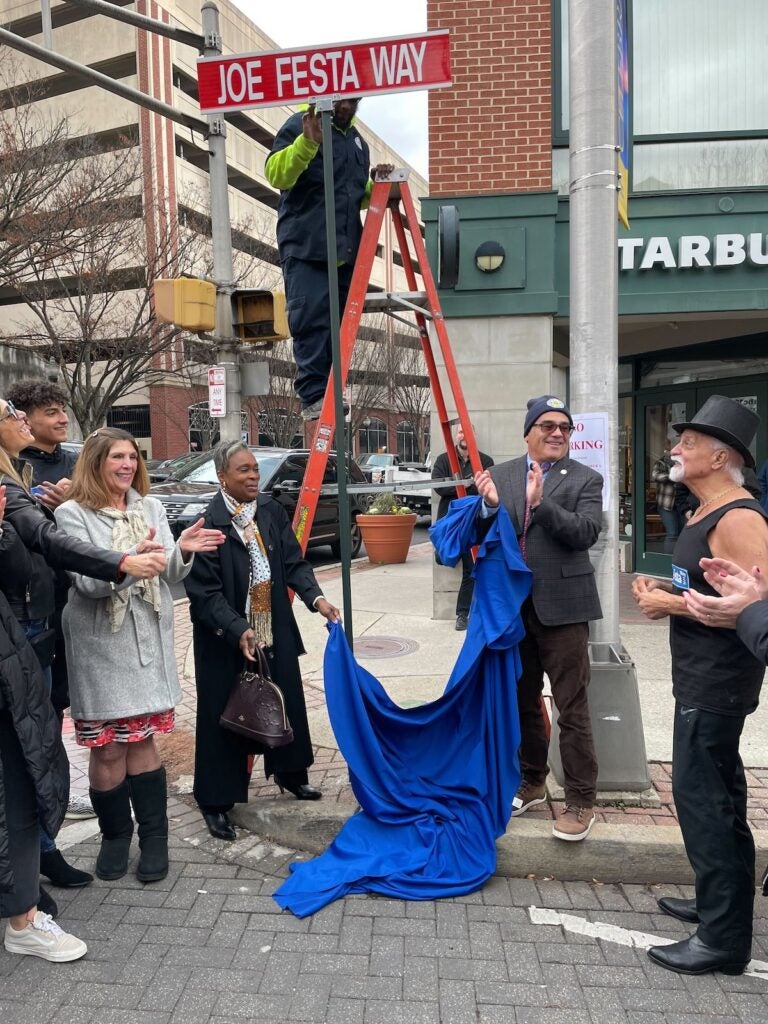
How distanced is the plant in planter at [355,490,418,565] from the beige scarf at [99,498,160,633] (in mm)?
8147

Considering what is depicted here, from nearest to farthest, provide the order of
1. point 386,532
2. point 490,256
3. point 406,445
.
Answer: point 490,256 → point 386,532 → point 406,445

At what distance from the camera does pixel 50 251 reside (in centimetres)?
1449

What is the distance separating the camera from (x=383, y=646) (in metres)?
6.69

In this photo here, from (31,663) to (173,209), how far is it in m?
19.6

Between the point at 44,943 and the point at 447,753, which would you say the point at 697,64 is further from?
the point at 44,943

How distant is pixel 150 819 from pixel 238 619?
0.93 metres

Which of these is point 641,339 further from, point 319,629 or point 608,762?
point 608,762

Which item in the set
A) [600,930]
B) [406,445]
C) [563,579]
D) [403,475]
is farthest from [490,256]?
[406,445]

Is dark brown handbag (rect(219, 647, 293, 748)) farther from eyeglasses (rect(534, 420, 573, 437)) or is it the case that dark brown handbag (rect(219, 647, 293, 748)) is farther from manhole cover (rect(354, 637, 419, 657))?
manhole cover (rect(354, 637, 419, 657))

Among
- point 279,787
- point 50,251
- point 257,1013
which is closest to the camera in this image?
point 257,1013

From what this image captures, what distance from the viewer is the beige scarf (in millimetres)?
3260

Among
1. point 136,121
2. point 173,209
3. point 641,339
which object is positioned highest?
point 136,121

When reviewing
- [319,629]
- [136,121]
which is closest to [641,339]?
[319,629]

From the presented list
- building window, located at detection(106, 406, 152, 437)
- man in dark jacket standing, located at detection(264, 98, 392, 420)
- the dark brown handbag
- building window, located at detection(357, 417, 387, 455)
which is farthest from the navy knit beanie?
building window, located at detection(357, 417, 387, 455)
